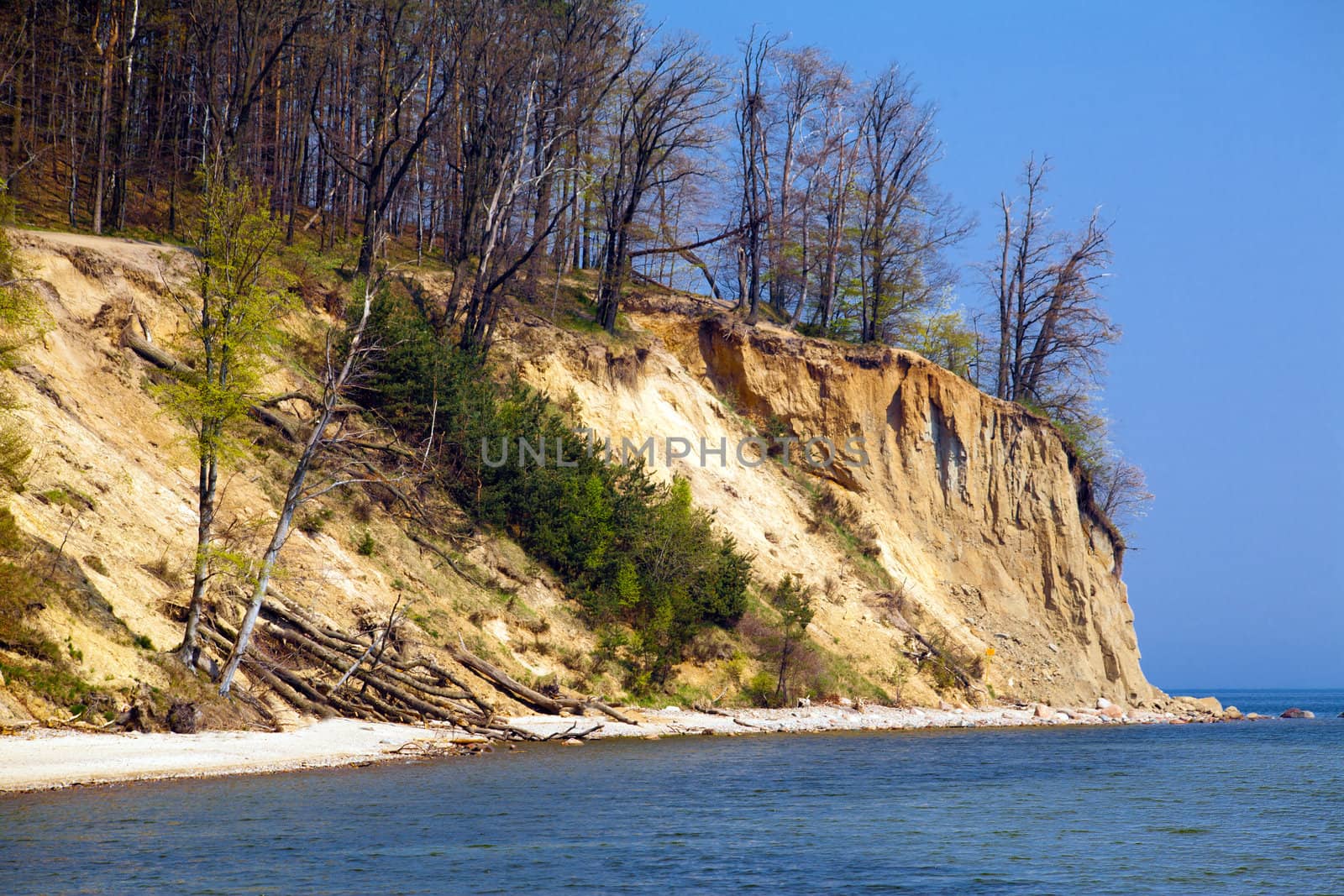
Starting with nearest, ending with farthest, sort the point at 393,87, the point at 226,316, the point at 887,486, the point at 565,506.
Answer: the point at 226,316 < the point at 565,506 < the point at 393,87 < the point at 887,486

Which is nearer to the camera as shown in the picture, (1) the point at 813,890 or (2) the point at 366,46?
(1) the point at 813,890

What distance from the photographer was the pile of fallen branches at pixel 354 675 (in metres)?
22.7

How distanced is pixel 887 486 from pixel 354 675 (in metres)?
29.6

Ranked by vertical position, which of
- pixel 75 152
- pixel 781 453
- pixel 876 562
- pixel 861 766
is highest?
pixel 75 152

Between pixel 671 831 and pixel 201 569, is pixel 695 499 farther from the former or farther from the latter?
pixel 671 831

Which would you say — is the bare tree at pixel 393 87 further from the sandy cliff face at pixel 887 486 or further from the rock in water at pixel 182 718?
the rock in water at pixel 182 718

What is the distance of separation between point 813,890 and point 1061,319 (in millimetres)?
48742

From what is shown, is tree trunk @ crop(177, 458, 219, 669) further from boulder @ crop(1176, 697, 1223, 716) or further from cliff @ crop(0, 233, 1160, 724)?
boulder @ crop(1176, 697, 1223, 716)

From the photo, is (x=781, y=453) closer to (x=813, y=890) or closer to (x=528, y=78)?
(x=528, y=78)

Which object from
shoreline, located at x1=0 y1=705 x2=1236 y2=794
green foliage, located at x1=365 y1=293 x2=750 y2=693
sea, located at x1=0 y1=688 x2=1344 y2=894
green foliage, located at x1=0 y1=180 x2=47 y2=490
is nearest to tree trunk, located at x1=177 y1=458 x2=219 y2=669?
shoreline, located at x1=0 y1=705 x2=1236 y2=794

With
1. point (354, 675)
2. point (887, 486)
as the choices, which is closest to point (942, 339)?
point (887, 486)

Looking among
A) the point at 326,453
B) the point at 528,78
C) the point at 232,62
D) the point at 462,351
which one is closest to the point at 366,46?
the point at 232,62

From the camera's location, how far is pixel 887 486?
48.8 m

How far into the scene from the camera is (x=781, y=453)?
47406 mm
